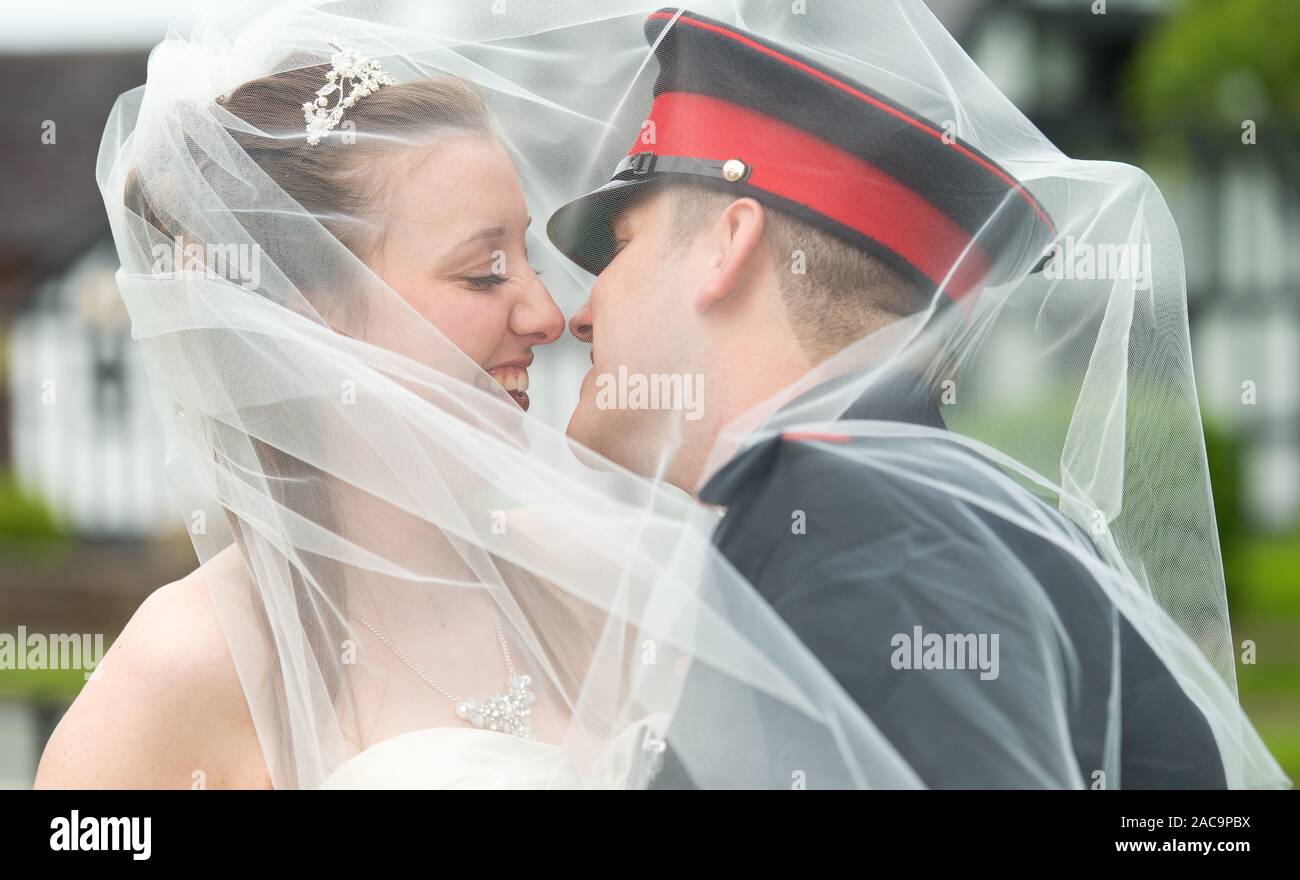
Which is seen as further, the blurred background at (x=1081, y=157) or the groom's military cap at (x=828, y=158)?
the blurred background at (x=1081, y=157)

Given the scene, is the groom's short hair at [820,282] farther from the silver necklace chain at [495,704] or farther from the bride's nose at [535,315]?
the silver necklace chain at [495,704]

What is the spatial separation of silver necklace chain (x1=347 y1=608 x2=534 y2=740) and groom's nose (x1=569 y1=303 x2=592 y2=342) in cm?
70

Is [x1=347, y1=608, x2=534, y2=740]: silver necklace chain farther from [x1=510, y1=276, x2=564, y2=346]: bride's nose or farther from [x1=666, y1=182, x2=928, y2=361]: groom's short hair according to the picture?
[x1=666, y1=182, x2=928, y2=361]: groom's short hair

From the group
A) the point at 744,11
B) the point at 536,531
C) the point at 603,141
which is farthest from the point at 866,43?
the point at 536,531

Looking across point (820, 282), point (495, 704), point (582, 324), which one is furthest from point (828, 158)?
point (495, 704)

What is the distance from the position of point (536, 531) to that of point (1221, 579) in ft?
4.68

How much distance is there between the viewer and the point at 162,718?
235cm

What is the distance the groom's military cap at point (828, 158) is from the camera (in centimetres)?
218

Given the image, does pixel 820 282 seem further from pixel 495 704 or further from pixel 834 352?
pixel 495 704

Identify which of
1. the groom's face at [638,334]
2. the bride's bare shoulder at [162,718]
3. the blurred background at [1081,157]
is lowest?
the bride's bare shoulder at [162,718]

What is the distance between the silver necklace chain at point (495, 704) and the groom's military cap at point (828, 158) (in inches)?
39.7

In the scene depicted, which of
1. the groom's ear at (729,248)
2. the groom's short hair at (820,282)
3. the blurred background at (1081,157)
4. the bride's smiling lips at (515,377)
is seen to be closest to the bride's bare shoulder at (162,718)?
the bride's smiling lips at (515,377)

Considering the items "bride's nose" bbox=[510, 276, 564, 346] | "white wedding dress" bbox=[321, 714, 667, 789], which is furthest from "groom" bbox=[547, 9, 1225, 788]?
"white wedding dress" bbox=[321, 714, 667, 789]
